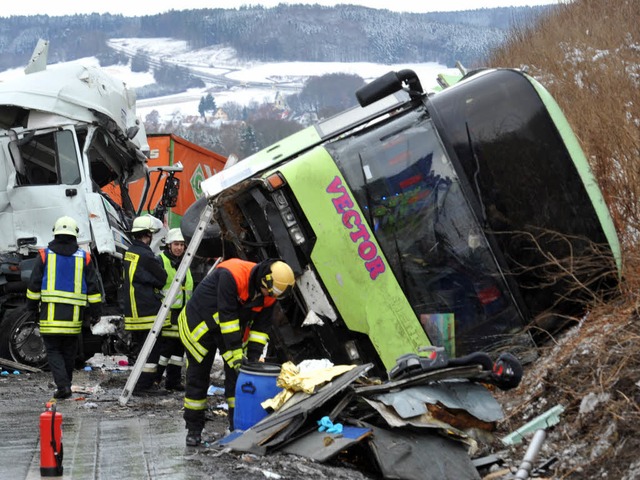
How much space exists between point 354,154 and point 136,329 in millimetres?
3274

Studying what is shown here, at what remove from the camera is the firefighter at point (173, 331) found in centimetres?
1039

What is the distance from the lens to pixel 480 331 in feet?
27.0

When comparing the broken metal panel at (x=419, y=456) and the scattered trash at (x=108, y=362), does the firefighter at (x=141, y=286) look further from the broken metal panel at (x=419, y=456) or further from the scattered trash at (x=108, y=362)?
the broken metal panel at (x=419, y=456)

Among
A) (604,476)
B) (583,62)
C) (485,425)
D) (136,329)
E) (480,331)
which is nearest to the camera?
(604,476)

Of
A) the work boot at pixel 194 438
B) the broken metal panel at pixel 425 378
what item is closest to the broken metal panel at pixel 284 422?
the broken metal panel at pixel 425 378

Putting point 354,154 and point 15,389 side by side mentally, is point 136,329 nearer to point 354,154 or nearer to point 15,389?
point 15,389

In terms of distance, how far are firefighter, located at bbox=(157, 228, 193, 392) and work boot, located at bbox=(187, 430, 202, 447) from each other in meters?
2.85

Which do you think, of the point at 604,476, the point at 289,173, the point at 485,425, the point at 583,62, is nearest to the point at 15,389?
the point at 289,173

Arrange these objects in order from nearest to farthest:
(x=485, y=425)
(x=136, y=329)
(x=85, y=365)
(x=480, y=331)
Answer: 1. (x=485, y=425)
2. (x=480, y=331)
3. (x=136, y=329)
4. (x=85, y=365)

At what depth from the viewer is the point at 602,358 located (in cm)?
676

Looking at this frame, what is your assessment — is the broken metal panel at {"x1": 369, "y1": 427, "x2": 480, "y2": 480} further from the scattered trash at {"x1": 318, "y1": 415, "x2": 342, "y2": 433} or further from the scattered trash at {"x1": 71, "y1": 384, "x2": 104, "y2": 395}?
the scattered trash at {"x1": 71, "y1": 384, "x2": 104, "y2": 395}

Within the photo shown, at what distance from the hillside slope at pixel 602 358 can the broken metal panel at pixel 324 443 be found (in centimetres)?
98

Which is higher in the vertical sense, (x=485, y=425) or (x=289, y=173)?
(x=289, y=173)

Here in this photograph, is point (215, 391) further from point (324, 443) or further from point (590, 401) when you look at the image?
point (590, 401)
